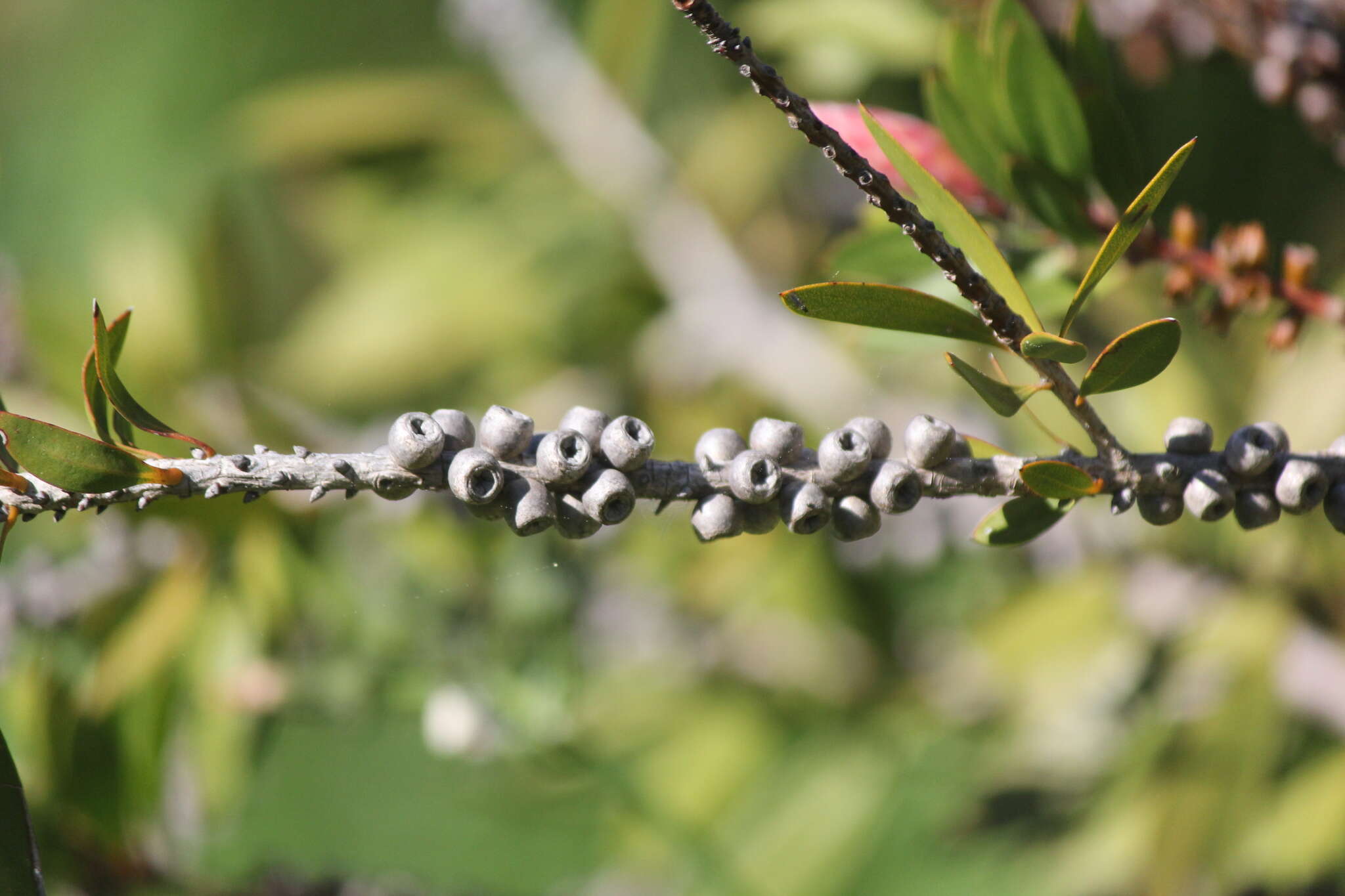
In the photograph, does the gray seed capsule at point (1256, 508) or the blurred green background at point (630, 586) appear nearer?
the gray seed capsule at point (1256, 508)

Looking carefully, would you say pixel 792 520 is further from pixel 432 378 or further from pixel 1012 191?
pixel 432 378

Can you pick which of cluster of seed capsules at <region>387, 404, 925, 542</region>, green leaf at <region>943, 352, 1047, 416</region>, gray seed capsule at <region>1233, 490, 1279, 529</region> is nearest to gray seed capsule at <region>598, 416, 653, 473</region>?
cluster of seed capsules at <region>387, 404, 925, 542</region>

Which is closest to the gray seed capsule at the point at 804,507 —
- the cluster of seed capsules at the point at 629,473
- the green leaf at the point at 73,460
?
the cluster of seed capsules at the point at 629,473

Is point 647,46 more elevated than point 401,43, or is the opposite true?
point 401,43

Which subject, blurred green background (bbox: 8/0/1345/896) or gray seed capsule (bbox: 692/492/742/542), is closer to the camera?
gray seed capsule (bbox: 692/492/742/542)

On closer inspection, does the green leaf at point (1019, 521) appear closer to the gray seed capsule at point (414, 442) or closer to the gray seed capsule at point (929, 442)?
the gray seed capsule at point (929, 442)

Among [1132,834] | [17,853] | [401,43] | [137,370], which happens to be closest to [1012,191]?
[17,853]

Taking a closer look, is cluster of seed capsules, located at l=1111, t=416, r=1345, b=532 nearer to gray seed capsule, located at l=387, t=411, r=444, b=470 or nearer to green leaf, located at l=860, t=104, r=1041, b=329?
green leaf, located at l=860, t=104, r=1041, b=329
